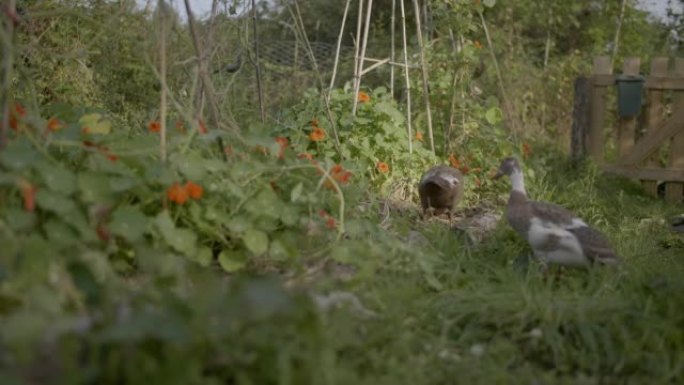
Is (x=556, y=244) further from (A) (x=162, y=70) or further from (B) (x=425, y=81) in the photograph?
(B) (x=425, y=81)

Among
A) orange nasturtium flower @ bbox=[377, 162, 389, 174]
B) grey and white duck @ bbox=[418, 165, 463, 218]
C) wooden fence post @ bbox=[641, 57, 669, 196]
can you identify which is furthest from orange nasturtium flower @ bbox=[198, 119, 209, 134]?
wooden fence post @ bbox=[641, 57, 669, 196]

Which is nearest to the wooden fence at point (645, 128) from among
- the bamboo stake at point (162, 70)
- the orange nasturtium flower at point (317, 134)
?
the orange nasturtium flower at point (317, 134)

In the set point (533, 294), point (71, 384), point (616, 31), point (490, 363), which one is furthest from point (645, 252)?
point (616, 31)

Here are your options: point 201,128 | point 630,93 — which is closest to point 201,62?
point 201,128

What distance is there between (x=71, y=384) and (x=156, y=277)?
48cm

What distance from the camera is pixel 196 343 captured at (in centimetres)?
199


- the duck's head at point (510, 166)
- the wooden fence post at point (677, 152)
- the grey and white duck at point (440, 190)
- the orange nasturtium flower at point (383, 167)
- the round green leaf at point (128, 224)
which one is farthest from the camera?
the wooden fence post at point (677, 152)

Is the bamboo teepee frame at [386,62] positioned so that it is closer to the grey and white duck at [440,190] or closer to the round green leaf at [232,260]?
the grey and white duck at [440,190]

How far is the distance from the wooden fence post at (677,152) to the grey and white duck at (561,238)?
3597mm

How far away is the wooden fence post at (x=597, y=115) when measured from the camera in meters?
7.09

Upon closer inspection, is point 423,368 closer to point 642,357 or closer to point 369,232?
point 642,357

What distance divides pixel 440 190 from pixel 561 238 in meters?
1.29

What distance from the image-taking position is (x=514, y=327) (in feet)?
9.75

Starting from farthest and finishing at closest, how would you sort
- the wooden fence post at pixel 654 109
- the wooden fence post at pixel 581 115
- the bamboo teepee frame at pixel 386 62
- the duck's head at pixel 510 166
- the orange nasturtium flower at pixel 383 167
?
the wooden fence post at pixel 581 115, the wooden fence post at pixel 654 109, the bamboo teepee frame at pixel 386 62, the orange nasturtium flower at pixel 383 167, the duck's head at pixel 510 166
